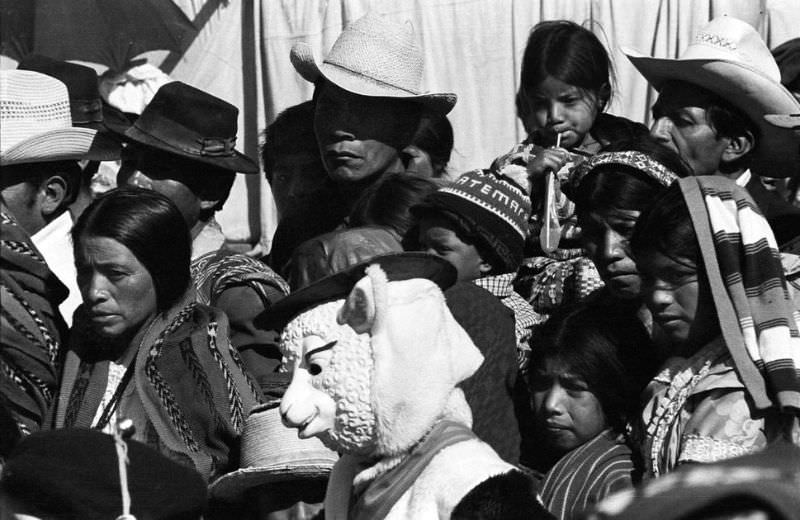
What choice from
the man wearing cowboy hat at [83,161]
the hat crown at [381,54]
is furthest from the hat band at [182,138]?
the hat crown at [381,54]

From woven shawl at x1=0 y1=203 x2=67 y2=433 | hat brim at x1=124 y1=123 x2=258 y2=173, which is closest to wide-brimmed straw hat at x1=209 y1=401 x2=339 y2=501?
woven shawl at x1=0 y1=203 x2=67 y2=433

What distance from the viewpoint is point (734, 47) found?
407 cm

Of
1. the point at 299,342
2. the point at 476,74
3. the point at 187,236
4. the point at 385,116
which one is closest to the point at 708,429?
the point at 299,342

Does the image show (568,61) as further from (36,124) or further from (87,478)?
(87,478)

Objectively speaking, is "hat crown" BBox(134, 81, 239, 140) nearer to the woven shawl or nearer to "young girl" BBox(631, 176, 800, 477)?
the woven shawl

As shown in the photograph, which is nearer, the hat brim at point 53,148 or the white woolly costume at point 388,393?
the white woolly costume at point 388,393

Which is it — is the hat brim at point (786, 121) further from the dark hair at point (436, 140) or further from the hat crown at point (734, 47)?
the dark hair at point (436, 140)

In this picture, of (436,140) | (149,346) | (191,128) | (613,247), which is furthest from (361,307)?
(436,140)

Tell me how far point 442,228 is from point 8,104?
1243mm

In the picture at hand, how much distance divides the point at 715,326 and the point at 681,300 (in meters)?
0.10

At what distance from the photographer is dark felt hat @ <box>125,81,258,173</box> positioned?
4766mm

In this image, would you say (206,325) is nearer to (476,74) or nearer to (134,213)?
(134,213)

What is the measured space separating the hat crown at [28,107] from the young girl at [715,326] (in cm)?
173

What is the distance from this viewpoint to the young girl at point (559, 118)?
4215 mm
